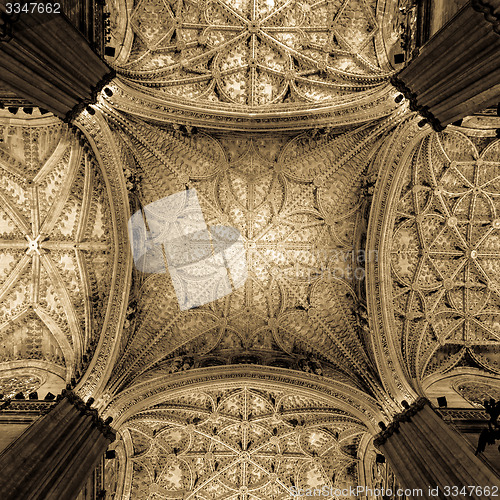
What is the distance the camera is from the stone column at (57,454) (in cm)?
621

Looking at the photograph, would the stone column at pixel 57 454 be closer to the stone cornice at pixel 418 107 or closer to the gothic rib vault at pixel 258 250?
the gothic rib vault at pixel 258 250

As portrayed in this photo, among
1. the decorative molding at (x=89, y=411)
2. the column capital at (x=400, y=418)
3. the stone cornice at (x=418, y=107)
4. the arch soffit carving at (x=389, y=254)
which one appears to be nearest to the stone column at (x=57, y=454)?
the decorative molding at (x=89, y=411)

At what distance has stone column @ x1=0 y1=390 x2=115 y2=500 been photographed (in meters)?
6.21

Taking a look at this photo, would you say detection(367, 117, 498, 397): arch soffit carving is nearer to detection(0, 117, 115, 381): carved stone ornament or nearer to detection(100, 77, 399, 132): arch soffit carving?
detection(100, 77, 399, 132): arch soffit carving

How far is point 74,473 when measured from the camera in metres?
7.26

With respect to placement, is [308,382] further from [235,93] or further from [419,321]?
[235,93]

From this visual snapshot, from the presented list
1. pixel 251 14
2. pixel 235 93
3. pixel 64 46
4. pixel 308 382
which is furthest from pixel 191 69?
pixel 308 382

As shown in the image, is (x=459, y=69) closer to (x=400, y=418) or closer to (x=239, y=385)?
(x=400, y=418)

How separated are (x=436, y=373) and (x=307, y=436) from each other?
443cm

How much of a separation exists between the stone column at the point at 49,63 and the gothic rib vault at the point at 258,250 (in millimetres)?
1701

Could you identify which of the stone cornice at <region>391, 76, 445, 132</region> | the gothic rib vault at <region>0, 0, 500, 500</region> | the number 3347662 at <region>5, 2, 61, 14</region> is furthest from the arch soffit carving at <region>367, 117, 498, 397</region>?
the number 3347662 at <region>5, 2, 61, 14</region>

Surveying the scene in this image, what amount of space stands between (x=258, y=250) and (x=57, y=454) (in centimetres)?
756

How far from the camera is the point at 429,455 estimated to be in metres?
7.20

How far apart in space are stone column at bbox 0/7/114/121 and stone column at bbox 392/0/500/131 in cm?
593
